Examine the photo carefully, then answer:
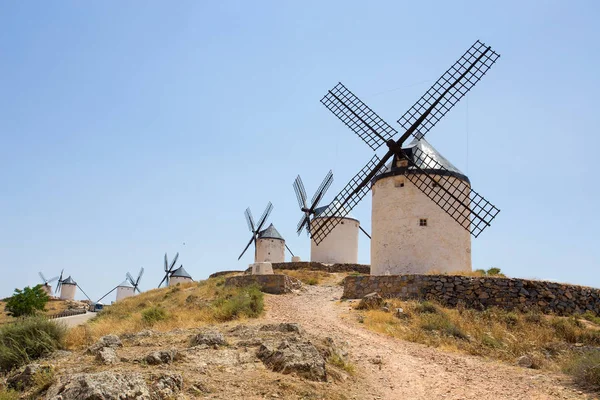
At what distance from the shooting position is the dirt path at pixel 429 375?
6.32 metres

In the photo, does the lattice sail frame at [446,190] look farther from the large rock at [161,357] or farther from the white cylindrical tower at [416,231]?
the large rock at [161,357]

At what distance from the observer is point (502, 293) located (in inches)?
537

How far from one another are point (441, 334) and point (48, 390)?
7.17 metres

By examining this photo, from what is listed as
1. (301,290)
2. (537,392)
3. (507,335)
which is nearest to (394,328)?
(507,335)

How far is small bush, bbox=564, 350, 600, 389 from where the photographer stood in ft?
21.2

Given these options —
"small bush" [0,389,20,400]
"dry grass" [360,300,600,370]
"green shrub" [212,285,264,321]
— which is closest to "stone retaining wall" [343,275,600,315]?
"dry grass" [360,300,600,370]

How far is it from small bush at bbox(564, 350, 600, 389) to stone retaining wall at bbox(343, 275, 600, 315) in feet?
21.3

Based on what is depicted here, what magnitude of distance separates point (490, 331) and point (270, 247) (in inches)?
935

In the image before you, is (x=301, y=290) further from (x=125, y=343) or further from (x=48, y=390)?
(x=48, y=390)

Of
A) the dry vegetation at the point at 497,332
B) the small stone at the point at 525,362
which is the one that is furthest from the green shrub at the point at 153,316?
the small stone at the point at 525,362

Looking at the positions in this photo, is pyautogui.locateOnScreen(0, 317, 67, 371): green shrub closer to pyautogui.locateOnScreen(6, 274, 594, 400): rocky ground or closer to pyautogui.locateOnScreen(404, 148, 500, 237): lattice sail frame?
pyautogui.locateOnScreen(6, 274, 594, 400): rocky ground

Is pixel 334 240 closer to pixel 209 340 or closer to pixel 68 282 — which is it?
pixel 209 340

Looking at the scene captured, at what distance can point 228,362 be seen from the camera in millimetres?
6598

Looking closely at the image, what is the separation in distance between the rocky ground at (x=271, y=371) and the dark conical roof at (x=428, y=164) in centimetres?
886
